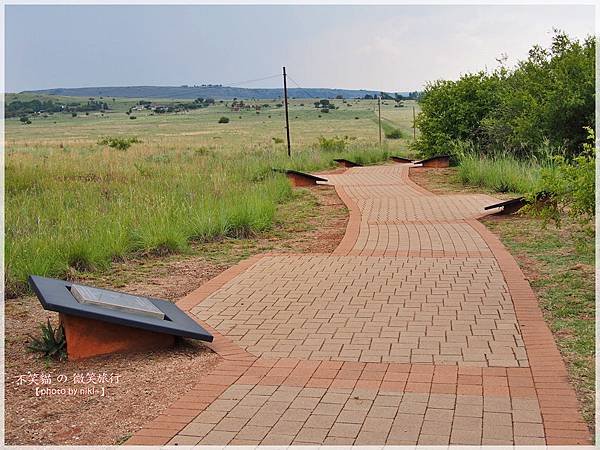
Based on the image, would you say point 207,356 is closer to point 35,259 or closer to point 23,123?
point 35,259

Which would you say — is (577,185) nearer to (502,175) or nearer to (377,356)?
(377,356)

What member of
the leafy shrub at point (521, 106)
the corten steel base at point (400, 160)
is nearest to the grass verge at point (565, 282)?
the leafy shrub at point (521, 106)

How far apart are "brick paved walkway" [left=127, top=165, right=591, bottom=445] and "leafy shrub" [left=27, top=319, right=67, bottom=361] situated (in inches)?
45.9

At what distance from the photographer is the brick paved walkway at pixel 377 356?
4203mm

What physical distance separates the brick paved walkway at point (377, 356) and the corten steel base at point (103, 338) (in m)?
0.49

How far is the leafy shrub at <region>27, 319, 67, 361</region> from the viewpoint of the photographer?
223 inches

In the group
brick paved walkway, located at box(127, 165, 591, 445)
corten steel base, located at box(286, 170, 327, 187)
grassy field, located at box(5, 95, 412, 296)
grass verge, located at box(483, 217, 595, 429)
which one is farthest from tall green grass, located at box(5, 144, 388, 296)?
grass verge, located at box(483, 217, 595, 429)

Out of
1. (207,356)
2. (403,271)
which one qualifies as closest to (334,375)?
(207,356)

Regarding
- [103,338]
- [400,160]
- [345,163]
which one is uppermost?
[103,338]

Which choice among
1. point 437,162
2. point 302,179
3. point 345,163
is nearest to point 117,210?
point 302,179

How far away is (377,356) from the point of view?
554 centimetres

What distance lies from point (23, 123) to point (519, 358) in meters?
103

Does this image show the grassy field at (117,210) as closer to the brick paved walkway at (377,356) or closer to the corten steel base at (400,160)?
the brick paved walkway at (377,356)

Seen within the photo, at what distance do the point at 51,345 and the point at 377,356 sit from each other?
2.50m
